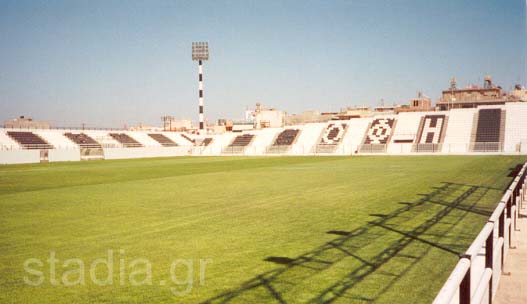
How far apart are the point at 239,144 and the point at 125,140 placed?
2022cm

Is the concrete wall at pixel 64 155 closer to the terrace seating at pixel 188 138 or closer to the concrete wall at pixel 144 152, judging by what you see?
the concrete wall at pixel 144 152

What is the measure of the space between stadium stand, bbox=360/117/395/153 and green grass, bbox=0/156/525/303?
46254 millimetres

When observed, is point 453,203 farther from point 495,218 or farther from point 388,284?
point 495,218

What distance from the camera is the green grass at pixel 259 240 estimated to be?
635cm

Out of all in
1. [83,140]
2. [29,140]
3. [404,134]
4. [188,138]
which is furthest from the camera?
[188,138]

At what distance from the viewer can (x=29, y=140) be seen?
2530 inches

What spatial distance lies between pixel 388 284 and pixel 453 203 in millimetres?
8608

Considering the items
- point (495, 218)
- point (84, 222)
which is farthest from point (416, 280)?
point (84, 222)

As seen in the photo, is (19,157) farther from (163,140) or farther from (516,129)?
(516,129)

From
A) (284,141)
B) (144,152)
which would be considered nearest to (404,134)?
(284,141)

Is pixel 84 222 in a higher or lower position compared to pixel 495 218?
lower

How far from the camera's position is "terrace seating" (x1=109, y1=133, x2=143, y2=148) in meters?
76.1

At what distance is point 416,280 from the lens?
6555 mm

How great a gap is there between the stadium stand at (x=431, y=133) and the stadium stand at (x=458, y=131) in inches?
31.4
